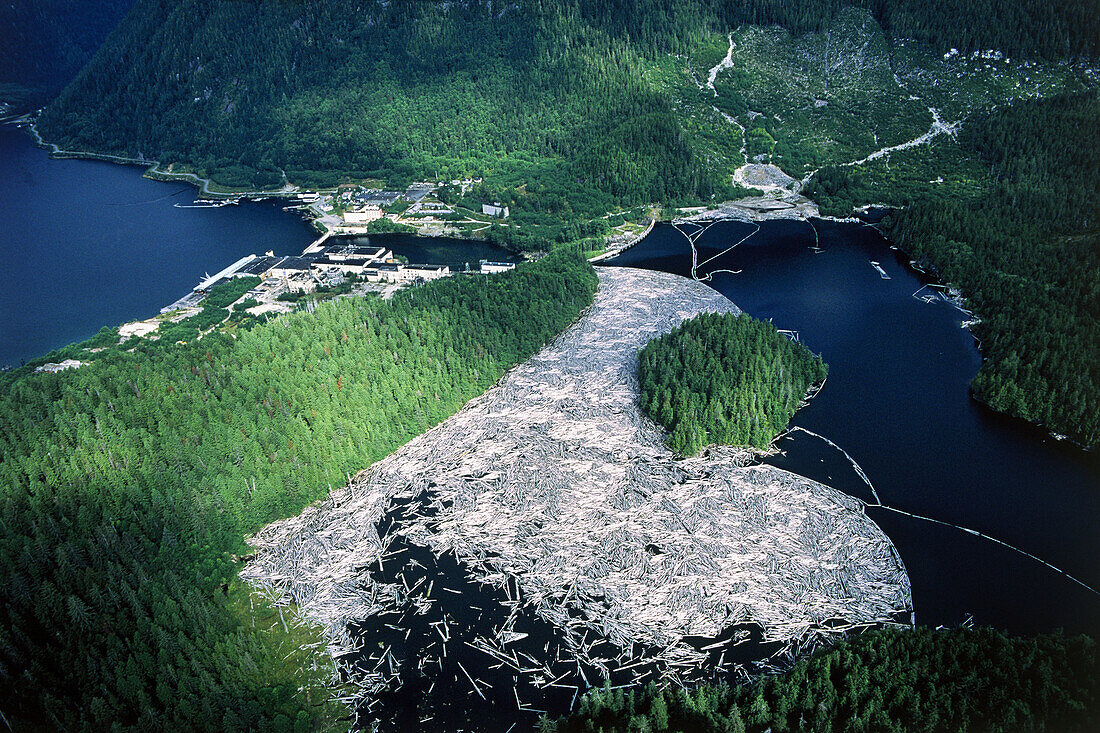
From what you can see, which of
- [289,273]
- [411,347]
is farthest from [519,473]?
[289,273]

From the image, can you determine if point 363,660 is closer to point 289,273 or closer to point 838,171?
point 289,273

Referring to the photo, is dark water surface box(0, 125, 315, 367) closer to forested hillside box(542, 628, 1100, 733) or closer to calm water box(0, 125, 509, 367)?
calm water box(0, 125, 509, 367)

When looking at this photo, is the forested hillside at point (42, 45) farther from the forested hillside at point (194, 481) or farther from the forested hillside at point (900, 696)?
the forested hillside at point (900, 696)

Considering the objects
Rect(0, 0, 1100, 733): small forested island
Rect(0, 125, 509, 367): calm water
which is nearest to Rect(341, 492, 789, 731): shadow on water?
Rect(0, 0, 1100, 733): small forested island

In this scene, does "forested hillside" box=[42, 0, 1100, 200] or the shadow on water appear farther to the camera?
"forested hillside" box=[42, 0, 1100, 200]

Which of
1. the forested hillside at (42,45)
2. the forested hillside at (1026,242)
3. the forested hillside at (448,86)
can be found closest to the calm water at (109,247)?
the forested hillside at (448,86)

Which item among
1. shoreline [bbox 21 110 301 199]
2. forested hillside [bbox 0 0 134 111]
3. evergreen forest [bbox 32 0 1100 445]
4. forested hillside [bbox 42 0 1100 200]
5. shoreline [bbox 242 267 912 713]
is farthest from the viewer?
forested hillside [bbox 0 0 134 111]

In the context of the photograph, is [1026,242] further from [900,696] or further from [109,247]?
[109,247]

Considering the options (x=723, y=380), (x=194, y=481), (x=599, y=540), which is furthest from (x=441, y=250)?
(x=599, y=540)
